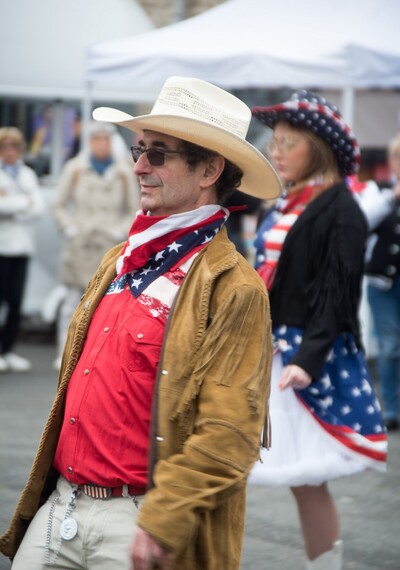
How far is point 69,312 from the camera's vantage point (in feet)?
35.7

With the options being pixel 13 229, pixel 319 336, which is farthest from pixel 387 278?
pixel 319 336

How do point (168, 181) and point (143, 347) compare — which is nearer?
point (143, 347)

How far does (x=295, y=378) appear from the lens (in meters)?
4.51

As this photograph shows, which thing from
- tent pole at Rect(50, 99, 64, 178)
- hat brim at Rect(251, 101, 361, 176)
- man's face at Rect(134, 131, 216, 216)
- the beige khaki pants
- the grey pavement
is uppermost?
man's face at Rect(134, 131, 216, 216)

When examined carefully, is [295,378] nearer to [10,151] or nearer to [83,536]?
[83,536]

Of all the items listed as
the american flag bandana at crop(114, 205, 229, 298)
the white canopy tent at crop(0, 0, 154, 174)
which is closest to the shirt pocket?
the american flag bandana at crop(114, 205, 229, 298)

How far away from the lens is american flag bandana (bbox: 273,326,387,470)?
15.3ft

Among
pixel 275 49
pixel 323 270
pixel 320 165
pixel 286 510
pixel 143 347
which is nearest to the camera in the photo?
pixel 143 347

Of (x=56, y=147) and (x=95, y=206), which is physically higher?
(x=95, y=206)

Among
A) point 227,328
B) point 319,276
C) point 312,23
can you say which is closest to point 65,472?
point 227,328

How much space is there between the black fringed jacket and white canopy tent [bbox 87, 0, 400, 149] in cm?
535

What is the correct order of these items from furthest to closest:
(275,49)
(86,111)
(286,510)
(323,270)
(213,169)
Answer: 1. (86,111)
2. (275,49)
3. (286,510)
4. (323,270)
5. (213,169)

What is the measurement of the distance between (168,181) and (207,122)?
19cm

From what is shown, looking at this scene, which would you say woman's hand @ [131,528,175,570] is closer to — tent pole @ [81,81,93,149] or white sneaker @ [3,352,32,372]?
white sneaker @ [3,352,32,372]
